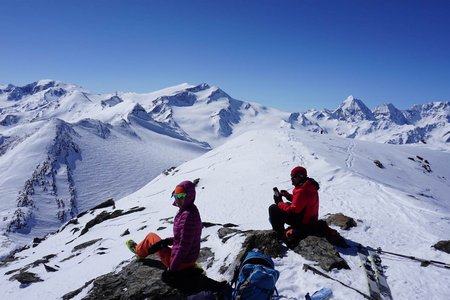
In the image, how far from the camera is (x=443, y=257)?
10.8m

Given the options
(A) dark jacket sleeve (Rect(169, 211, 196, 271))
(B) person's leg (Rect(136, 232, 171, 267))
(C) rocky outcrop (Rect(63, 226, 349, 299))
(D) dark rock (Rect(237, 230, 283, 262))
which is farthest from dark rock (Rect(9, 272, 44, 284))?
(D) dark rock (Rect(237, 230, 283, 262))

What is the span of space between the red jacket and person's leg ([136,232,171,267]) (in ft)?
14.0

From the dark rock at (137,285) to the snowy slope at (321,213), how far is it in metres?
1.16

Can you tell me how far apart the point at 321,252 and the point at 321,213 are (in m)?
8.45

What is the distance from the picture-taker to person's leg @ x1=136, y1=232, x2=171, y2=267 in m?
9.23

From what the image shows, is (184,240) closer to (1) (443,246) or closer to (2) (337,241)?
(2) (337,241)

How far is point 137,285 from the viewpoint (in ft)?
28.7

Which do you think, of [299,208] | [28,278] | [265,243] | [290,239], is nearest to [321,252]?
[290,239]

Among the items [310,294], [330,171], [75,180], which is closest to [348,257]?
[310,294]

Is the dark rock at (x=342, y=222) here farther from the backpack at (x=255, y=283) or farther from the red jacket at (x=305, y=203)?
the backpack at (x=255, y=283)

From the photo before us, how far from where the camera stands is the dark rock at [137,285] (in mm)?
8250

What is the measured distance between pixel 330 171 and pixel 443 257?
58.9ft

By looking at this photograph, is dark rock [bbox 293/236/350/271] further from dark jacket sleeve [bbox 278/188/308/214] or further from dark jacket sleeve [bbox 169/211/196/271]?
dark jacket sleeve [bbox 169/211/196/271]

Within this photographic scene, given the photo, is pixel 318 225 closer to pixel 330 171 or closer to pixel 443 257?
pixel 443 257
